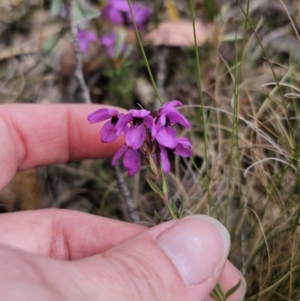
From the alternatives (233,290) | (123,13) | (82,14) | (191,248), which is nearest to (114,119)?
(191,248)

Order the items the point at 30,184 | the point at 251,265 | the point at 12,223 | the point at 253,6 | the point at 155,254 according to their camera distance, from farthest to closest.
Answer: the point at 253,6, the point at 30,184, the point at 251,265, the point at 12,223, the point at 155,254

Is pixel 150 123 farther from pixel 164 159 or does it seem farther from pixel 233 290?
pixel 233 290

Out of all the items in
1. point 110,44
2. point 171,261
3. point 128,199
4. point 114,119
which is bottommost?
point 128,199

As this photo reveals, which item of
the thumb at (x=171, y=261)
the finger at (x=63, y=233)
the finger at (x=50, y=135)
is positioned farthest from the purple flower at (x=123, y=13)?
the thumb at (x=171, y=261)

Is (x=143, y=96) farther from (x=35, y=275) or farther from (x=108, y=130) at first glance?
(x=35, y=275)

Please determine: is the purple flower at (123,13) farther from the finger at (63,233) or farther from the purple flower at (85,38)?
the finger at (63,233)

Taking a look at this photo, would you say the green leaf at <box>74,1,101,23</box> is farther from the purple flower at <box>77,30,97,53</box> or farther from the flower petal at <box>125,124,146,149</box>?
the flower petal at <box>125,124,146,149</box>

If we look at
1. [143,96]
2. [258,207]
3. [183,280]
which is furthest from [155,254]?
[143,96]
